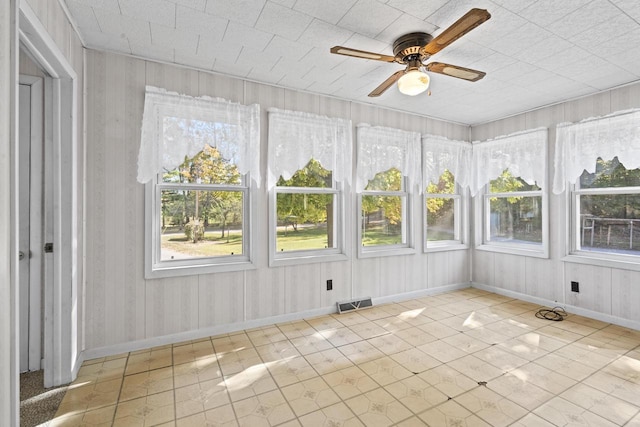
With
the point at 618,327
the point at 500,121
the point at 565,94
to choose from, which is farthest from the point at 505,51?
the point at 618,327

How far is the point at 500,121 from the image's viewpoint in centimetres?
435

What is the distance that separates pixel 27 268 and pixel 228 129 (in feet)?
6.27

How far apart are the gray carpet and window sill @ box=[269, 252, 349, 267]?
186cm

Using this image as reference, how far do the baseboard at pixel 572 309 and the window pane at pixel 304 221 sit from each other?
2560 millimetres

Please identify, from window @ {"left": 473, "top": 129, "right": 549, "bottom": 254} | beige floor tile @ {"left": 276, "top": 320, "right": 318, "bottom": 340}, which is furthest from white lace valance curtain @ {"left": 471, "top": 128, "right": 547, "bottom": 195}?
beige floor tile @ {"left": 276, "top": 320, "right": 318, "bottom": 340}

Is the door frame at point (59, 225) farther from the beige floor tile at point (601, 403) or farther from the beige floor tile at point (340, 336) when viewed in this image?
the beige floor tile at point (601, 403)

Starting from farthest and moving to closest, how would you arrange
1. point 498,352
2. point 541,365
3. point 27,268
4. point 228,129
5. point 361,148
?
point 361,148
point 228,129
point 498,352
point 541,365
point 27,268

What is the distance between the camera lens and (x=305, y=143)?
3375mm

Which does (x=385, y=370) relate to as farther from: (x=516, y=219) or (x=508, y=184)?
(x=508, y=184)

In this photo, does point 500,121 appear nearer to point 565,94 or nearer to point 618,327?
point 565,94

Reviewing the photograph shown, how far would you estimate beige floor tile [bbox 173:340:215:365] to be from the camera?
8.31ft

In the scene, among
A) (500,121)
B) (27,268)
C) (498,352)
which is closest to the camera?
(27,268)

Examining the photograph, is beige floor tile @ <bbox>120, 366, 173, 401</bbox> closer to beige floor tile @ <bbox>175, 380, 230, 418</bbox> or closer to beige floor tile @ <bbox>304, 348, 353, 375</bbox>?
beige floor tile @ <bbox>175, 380, 230, 418</bbox>

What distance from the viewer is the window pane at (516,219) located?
4.05 m
